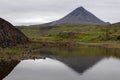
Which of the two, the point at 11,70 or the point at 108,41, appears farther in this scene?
the point at 108,41

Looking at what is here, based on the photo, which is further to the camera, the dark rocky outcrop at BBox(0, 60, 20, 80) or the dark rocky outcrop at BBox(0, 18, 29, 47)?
the dark rocky outcrop at BBox(0, 18, 29, 47)

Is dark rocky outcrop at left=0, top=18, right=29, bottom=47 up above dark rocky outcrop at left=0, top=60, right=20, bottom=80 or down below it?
above

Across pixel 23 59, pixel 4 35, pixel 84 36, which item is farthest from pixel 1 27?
pixel 84 36

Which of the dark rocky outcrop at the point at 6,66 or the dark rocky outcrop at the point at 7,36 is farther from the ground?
the dark rocky outcrop at the point at 7,36

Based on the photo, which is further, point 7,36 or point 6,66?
point 7,36

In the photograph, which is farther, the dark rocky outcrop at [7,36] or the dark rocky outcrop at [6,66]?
the dark rocky outcrop at [7,36]

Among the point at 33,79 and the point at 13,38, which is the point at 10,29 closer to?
the point at 13,38

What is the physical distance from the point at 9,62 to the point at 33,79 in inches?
722

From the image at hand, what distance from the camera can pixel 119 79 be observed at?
48.2 metres

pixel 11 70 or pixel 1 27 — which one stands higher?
pixel 1 27

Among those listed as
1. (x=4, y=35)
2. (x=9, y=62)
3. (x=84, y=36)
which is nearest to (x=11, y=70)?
(x=9, y=62)

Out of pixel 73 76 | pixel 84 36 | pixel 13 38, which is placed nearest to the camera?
pixel 73 76

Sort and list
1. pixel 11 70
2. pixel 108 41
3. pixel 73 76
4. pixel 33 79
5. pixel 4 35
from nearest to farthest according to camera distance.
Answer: pixel 33 79 → pixel 73 76 → pixel 11 70 → pixel 4 35 → pixel 108 41

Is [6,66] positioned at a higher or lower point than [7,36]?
lower
